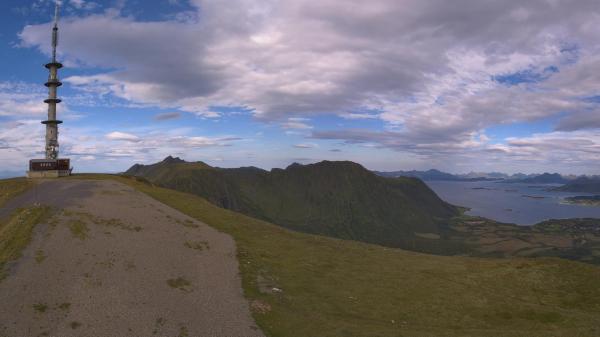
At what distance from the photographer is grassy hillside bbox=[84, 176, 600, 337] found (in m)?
24.6

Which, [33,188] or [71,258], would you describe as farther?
[33,188]

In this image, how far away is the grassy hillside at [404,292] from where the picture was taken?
24.6 meters

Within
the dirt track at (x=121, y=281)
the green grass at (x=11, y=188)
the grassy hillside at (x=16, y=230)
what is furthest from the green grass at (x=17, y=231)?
the green grass at (x=11, y=188)

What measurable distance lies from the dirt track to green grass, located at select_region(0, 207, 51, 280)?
66 centimetres

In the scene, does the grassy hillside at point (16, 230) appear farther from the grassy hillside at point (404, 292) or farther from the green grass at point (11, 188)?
the grassy hillside at point (404, 292)

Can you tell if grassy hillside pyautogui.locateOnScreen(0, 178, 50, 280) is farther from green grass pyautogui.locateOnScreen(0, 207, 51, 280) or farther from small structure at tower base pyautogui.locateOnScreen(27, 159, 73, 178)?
small structure at tower base pyautogui.locateOnScreen(27, 159, 73, 178)

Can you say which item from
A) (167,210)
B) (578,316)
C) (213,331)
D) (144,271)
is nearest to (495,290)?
(578,316)

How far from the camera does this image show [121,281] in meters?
25.7

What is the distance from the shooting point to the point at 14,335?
1795 cm

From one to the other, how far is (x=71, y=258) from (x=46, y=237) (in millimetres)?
5907

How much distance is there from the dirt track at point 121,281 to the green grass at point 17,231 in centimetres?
66

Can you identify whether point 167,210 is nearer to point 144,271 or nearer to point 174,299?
point 144,271

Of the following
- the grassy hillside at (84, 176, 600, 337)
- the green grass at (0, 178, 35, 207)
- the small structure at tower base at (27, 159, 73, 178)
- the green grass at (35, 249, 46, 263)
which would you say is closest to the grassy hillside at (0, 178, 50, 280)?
the green grass at (35, 249, 46, 263)

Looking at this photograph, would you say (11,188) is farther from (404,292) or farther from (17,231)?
(404,292)
